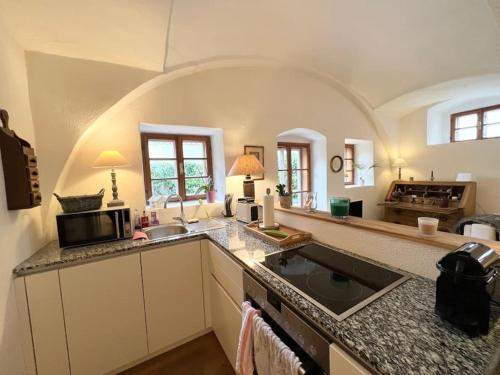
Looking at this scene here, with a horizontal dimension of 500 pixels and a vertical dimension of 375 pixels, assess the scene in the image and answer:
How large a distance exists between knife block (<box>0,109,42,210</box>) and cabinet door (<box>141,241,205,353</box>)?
0.71 metres

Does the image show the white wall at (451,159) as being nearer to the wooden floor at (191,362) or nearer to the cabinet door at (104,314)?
the wooden floor at (191,362)

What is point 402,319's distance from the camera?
64 centimetres

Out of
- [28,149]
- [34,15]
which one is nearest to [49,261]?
[28,149]

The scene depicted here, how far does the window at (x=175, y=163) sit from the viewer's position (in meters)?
2.18

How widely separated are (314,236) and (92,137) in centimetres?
193

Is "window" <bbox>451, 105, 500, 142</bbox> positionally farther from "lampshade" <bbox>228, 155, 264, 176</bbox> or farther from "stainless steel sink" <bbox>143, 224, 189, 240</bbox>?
"stainless steel sink" <bbox>143, 224, 189, 240</bbox>

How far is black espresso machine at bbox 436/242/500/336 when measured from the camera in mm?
557

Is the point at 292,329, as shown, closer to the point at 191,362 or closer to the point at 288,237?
the point at 288,237

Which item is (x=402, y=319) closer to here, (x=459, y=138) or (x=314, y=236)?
(x=314, y=236)

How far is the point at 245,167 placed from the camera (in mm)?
2113

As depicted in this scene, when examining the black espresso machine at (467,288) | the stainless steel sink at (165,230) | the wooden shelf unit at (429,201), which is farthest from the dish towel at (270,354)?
the wooden shelf unit at (429,201)

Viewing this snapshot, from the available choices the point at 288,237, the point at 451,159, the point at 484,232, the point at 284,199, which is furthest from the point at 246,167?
the point at 451,159

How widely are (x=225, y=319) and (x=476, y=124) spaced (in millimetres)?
4916

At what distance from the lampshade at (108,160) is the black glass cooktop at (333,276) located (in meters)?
1.37
